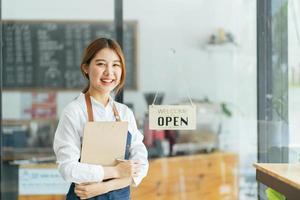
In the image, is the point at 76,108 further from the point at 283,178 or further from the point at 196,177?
the point at 196,177

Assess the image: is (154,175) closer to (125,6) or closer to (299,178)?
(125,6)

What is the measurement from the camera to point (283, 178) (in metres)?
1.64

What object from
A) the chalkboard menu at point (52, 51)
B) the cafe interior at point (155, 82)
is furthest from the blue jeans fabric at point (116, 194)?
the chalkboard menu at point (52, 51)

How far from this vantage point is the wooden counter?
1556 mm

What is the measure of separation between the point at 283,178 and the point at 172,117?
0.79 metres

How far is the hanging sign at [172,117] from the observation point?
2.35m

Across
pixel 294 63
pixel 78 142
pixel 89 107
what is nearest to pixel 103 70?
pixel 89 107

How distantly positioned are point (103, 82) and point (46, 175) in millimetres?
1638

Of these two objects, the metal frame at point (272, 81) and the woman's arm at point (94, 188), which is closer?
the woman's arm at point (94, 188)

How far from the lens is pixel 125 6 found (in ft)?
10.6

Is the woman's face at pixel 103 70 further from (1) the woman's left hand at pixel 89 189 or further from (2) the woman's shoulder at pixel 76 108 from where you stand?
(1) the woman's left hand at pixel 89 189

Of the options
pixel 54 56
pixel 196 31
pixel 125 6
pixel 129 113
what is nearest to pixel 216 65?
pixel 196 31

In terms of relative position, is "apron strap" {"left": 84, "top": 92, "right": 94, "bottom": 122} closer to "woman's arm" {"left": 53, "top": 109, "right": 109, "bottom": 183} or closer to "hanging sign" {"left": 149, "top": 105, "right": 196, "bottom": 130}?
"woman's arm" {"left": 53, "top": 109, "right": 109, "bottom": 183}

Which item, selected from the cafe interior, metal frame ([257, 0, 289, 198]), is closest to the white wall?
metal frame ([257, 0, 289, 198])
